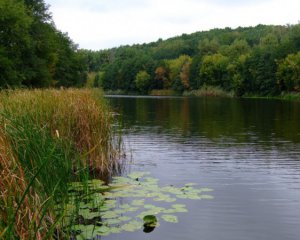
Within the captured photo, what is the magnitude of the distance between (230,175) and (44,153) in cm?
870

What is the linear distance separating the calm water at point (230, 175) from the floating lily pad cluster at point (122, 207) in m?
0.25

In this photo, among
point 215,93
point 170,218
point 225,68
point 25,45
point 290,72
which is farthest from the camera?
point 225,68

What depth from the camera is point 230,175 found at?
49.9 ft

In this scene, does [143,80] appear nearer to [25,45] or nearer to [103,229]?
[25,45]

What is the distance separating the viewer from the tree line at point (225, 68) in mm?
95312

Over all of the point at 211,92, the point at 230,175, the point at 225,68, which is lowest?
the point at 230,175

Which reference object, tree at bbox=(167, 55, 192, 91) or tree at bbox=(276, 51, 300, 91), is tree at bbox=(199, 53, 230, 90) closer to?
tree at bbox=(167, 55, 192, 91)


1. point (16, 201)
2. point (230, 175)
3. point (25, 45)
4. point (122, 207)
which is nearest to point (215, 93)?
point (25, 45)

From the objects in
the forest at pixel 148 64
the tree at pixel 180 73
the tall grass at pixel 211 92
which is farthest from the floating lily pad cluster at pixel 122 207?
the tree at pixel 180 73

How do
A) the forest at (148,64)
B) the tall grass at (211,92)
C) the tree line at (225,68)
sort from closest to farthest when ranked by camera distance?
the forest at (148,64) → the tree line at (225,68) → the tall grass at (211,92)

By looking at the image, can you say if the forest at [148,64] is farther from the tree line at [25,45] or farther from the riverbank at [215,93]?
the riverbank at [215,93]

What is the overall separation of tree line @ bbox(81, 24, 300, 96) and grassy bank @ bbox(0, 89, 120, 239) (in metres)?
76.2

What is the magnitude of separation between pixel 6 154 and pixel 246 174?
10450 mm

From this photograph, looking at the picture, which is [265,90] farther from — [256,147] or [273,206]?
[273,206]
